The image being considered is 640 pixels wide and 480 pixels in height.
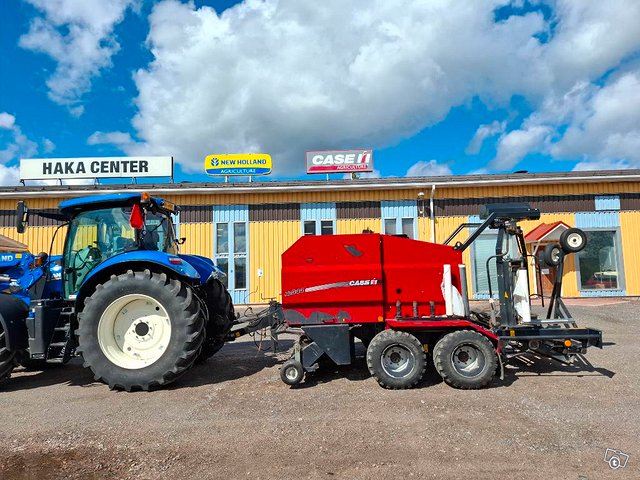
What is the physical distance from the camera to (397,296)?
5496mm

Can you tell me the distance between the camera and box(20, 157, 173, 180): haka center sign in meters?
17.7

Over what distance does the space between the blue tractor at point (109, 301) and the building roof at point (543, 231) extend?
11893 millimetres

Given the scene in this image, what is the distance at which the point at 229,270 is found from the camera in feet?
50.3

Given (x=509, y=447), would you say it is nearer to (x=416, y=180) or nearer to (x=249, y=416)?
(x=249, y=416)

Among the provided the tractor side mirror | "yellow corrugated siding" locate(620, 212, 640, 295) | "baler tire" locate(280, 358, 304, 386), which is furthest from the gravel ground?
"yellow corrugated siding" locate(620, 212, 640, 295)

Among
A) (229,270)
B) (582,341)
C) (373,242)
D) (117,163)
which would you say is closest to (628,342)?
(582,341)

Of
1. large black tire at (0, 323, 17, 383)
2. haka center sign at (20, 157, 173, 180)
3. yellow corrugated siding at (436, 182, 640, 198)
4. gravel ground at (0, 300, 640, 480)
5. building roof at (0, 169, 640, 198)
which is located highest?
haka center sign at (20, 157, 173, 180)

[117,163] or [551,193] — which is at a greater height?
[117,163]

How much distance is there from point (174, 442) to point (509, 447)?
2.96 m

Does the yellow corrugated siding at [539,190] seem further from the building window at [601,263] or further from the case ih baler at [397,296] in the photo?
the case ih baler at [397,296]

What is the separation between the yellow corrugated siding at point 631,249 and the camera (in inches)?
585

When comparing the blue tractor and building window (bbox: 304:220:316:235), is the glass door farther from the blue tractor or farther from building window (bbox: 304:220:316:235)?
the blue tractor

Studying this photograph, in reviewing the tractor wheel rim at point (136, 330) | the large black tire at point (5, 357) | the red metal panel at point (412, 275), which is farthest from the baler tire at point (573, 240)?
the large black tire at point (5, 357)

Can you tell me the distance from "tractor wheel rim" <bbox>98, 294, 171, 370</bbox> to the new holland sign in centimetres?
1314
